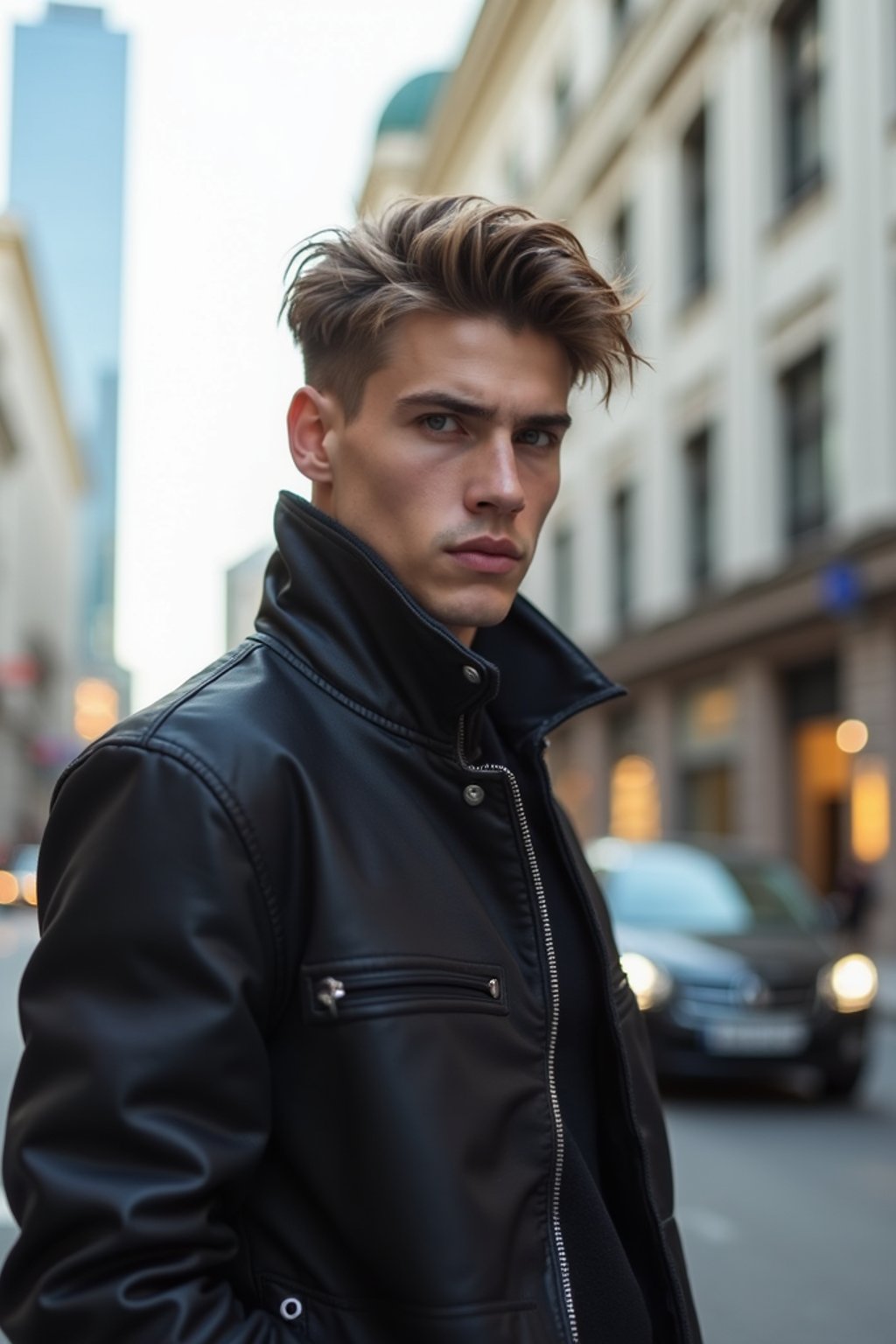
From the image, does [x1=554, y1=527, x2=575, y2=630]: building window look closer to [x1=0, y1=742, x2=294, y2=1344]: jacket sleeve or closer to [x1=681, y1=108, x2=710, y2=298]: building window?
[x1=681, y1=108, x2=710, y2=298]: building window

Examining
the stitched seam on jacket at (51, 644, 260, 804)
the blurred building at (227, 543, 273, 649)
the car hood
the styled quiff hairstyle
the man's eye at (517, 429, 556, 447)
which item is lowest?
the car hood

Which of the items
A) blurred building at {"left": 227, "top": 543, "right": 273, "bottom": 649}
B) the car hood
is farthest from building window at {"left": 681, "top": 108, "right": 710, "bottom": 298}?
blurred building at {"left": 227, "top": 543, "right": 273, "bottom": 649}

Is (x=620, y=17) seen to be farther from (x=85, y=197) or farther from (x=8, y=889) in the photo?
(x=85, y=197)

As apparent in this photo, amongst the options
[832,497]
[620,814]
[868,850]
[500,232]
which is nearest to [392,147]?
[620,814]

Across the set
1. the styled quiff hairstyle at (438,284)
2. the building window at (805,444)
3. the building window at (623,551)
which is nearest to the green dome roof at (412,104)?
the building window at (623,551)

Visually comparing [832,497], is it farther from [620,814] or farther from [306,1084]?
[306,1084]

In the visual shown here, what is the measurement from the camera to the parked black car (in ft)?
29.2

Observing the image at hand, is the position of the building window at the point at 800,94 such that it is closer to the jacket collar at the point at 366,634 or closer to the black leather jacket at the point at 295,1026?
the jacket collar at the point at 366,634

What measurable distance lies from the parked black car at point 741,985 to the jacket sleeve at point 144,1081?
294 inches

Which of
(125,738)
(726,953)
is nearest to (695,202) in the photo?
(726,953)

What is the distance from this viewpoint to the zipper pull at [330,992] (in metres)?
1.47

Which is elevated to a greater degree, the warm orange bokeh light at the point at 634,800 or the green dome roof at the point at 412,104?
the green dome roof at the point at 412,104

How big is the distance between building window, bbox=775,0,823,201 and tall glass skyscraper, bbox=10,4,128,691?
158 m

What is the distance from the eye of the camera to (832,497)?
2036cm
